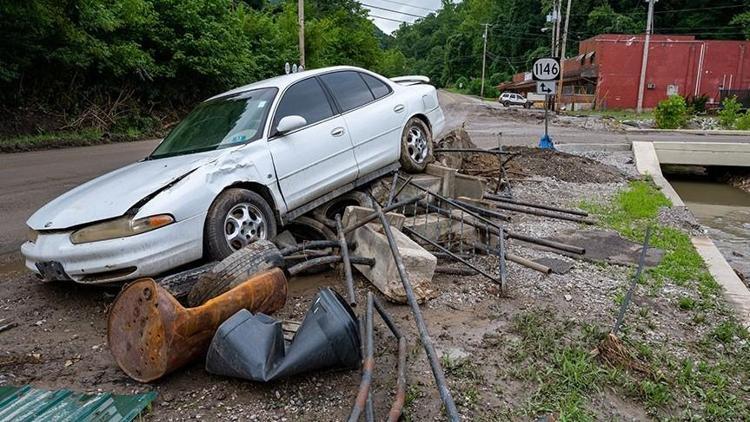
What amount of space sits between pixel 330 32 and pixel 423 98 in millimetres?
32223

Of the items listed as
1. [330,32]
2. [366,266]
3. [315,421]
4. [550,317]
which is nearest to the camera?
[315,421]

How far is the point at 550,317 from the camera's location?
4.08m

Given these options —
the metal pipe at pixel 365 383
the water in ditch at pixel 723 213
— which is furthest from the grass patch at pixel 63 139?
the water in ditch at pixel 723 213

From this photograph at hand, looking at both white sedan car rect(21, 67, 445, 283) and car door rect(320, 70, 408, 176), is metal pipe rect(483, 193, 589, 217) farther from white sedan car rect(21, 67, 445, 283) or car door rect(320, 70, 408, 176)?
car door rect(320, 70, 408, 176)

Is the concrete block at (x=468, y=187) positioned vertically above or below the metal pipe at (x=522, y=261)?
above

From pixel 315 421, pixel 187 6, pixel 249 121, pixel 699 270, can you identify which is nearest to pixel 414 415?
pixel 315 421

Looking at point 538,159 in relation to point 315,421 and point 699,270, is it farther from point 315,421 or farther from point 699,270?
point 315,421

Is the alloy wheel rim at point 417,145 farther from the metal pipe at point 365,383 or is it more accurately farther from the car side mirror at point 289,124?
the metal pipe at point 365,383

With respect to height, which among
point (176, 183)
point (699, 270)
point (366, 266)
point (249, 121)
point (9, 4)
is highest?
point (9, 4)

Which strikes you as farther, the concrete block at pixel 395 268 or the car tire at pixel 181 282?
the concrete block at pixel 395 268

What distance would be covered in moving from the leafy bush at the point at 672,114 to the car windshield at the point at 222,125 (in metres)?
23.1

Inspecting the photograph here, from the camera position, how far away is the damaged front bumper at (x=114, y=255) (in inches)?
152

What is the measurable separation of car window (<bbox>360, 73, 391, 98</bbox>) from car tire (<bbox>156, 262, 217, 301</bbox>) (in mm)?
3404

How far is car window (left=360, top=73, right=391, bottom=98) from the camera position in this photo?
21.0ft
